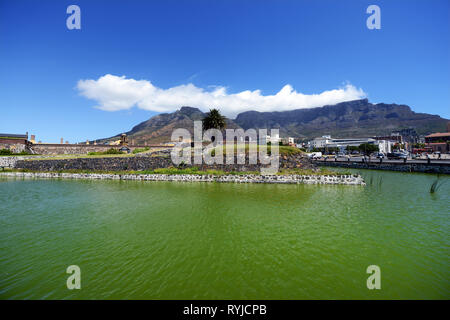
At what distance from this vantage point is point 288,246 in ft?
35.1

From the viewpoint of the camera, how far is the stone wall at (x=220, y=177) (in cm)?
3127

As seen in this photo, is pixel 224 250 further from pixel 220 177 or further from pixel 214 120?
pixel 214 120

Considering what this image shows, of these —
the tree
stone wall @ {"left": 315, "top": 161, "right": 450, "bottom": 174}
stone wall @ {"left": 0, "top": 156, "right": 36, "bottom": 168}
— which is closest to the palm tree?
the tree

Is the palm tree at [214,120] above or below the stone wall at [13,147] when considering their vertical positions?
above

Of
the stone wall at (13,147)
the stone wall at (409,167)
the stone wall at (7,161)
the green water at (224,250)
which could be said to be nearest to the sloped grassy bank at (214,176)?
the stone wall at (7,161)

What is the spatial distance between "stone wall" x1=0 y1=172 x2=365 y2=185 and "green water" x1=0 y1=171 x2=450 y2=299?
498 inches

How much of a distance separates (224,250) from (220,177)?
25.1m

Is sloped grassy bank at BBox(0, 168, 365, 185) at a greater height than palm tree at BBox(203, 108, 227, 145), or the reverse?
palm tree at BBox(203, 108, 227, 145)

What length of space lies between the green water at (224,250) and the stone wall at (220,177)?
12653 mm

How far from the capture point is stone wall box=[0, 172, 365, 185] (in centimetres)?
3127

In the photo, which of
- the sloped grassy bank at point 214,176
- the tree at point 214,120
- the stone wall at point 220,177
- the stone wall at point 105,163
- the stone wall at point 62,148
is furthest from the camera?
the stone wall at point 62,148

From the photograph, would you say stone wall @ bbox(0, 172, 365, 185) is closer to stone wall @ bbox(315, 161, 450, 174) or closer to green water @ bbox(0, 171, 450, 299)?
green water @ bbox(0, 171, 450, 299)

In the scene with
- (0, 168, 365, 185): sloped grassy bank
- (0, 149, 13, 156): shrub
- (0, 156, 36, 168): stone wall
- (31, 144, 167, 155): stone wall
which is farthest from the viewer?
(31, 144, 167, 155): stone wall

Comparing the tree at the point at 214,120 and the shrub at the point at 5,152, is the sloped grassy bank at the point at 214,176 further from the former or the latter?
the tree at the point at 214,120
